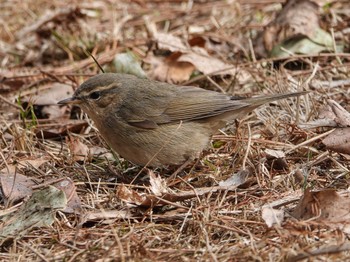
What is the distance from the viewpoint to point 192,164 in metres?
6.30

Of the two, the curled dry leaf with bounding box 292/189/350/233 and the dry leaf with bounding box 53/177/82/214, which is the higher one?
the curled dry leaf with bounding box 292/189/350/233

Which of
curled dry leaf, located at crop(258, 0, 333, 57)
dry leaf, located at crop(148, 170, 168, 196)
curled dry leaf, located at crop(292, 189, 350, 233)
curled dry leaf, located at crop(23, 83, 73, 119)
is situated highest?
curled dry leaf, located at crop(292, 189, 350, 233)

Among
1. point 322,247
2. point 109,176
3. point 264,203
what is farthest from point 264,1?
point 322,247

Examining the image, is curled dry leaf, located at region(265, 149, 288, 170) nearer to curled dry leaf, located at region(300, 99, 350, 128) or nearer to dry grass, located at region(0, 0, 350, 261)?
dry grass, located at region(0, 0, 350, 261)

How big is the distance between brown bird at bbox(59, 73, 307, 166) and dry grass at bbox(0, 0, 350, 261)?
0.23m

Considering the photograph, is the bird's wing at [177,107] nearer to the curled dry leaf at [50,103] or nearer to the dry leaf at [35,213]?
the dry leaf at [35,213]

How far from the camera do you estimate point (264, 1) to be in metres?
10.2

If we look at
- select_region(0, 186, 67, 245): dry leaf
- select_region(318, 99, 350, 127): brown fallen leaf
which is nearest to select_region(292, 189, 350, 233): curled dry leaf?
select_region(318, 99, 350, 127): brown fallen leaf

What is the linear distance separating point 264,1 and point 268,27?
1825 mm

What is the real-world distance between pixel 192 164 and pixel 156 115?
574 millimetres

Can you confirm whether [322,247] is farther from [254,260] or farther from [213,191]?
[213,191]

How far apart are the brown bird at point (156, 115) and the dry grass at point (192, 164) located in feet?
0.75

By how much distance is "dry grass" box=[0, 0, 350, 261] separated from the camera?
4.42 meters

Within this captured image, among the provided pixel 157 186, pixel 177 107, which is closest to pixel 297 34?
pixel 177 107
